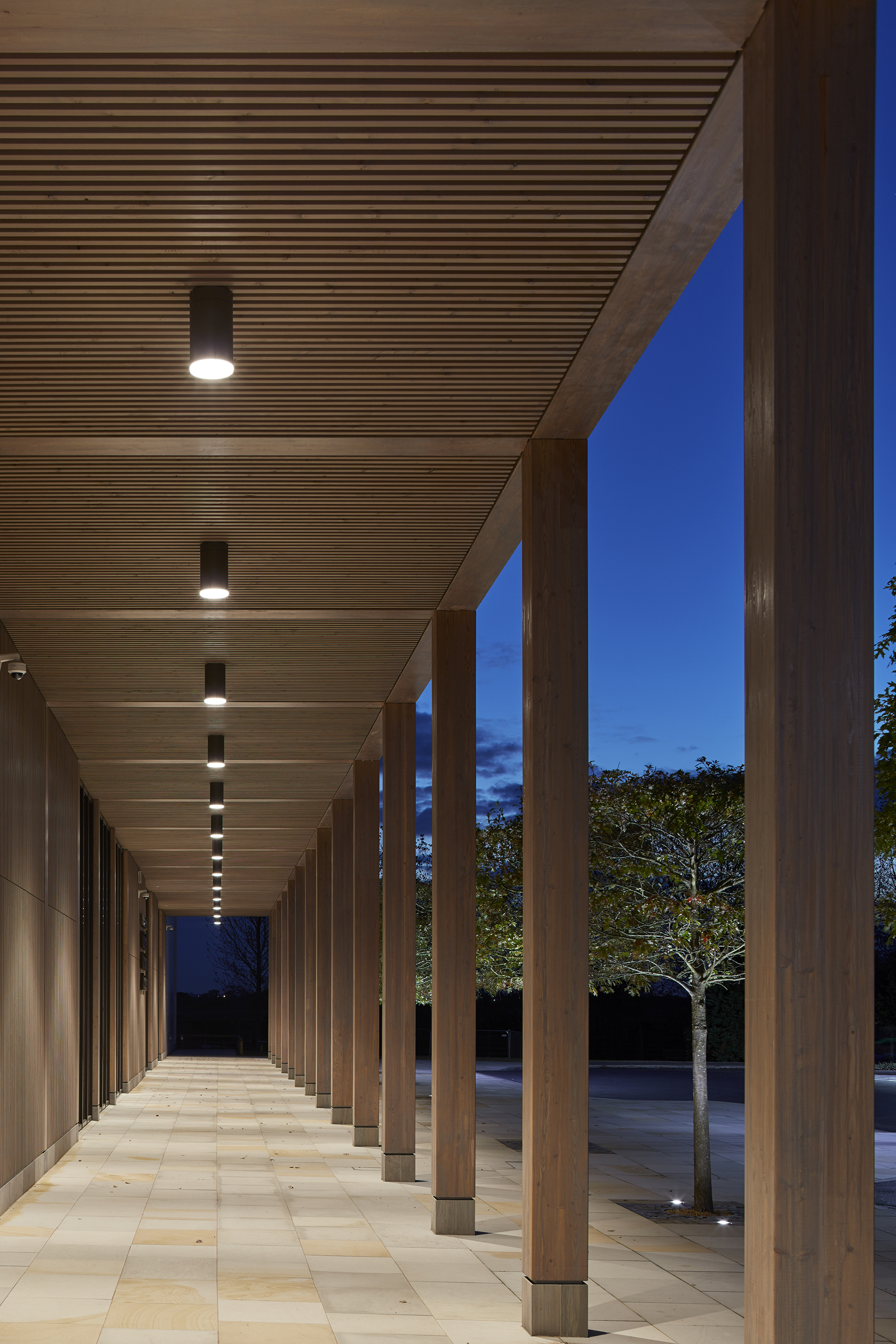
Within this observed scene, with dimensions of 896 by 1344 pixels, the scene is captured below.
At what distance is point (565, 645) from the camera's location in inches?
339

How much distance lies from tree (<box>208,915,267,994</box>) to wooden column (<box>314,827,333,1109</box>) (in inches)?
2060

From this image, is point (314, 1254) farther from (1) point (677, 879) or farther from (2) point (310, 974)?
(2) point (310, 974)

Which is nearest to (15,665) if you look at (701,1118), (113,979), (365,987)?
(701,1118)

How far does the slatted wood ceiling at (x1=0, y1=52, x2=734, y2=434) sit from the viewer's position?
5.19 meters

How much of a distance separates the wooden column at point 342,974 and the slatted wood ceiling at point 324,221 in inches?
559

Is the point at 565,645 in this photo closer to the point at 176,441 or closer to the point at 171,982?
the point at 176,441

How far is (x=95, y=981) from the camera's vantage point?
22234 millimetres

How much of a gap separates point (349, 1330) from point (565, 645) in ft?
13.0

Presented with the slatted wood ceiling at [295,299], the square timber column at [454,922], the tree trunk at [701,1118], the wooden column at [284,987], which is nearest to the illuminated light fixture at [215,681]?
the slatted wood ceiling at [295,299]

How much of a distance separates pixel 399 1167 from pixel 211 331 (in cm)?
1070

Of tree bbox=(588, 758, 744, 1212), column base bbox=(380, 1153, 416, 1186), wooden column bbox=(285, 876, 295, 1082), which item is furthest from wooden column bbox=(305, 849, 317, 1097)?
column base bbox=(380, 1153, 416, 1186)

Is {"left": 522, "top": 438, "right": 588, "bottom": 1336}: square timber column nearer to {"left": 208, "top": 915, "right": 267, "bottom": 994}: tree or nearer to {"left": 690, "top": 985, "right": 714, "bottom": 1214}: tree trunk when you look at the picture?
{"left": 690, "top": 985, "right": 714, "bottom": 1214}: tree trunk

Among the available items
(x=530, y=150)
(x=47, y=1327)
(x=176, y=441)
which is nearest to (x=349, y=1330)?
(x=47, y=1327)

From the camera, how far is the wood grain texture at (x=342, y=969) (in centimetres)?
2159
